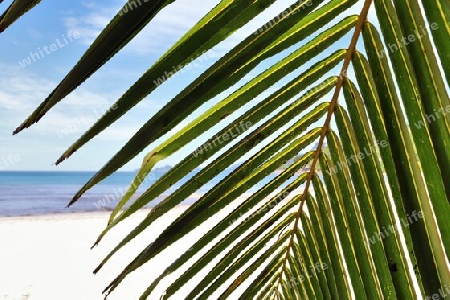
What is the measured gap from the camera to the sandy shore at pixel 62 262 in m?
7.68

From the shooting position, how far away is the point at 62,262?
32.4 feet

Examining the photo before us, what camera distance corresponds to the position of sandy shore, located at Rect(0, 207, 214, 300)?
25.2 feet

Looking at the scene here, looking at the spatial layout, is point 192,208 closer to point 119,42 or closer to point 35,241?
point 119,42

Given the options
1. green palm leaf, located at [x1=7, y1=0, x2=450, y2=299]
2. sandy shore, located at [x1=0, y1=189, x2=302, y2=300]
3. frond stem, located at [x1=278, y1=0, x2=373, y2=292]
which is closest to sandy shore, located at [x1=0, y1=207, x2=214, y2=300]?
sandy shore, located at [x1=0, y1=189, x2=302, y2=300]

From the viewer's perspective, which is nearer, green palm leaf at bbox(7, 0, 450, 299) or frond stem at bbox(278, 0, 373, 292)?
green palm leaf at bbox(7, 0, 450, 299)

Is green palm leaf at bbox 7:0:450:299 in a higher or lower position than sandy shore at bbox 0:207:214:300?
higher

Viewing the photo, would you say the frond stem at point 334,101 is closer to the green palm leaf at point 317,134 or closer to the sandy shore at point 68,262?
the green palm leaf at point 317,134

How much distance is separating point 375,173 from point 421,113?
0.12 metres

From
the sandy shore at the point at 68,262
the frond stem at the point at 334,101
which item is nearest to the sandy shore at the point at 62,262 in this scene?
the sandy shore at the point at 68,262

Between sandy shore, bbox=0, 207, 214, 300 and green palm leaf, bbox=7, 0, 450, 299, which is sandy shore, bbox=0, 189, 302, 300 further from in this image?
green palm leaf, bbox=7, 0, 450, 299

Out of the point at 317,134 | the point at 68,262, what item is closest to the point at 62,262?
the point at 68,262

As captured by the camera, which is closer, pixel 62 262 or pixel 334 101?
pixel 334 101

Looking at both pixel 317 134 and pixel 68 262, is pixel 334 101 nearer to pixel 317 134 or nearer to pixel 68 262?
pixel 317 134

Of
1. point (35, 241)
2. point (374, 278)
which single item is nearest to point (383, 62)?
point (374, 278)
